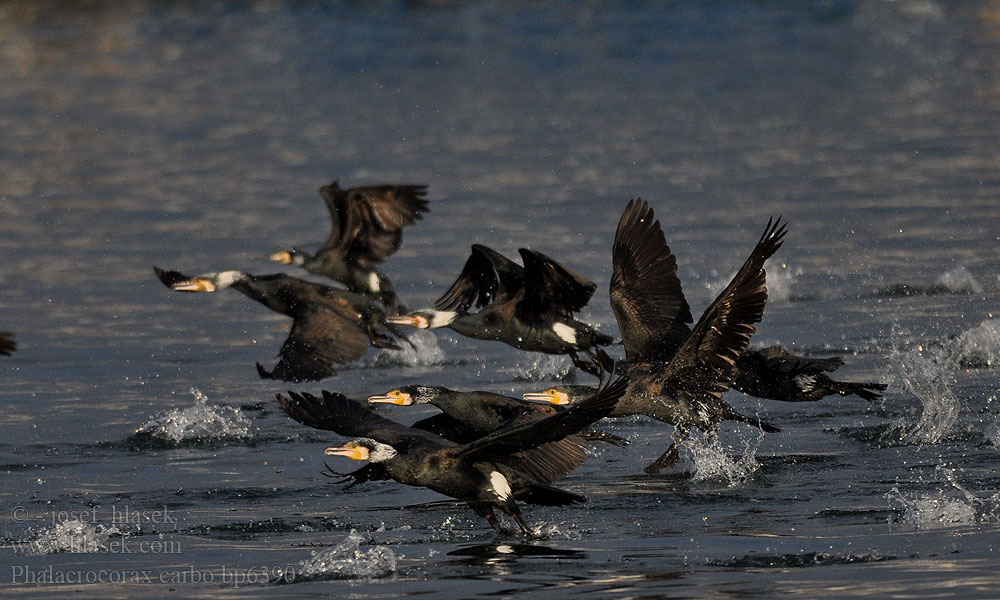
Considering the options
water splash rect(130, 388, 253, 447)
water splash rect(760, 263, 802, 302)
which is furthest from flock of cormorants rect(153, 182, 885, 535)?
water splash rect(760, 263, 802, 302)

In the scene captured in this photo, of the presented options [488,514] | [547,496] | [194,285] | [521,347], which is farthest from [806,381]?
[194,285]

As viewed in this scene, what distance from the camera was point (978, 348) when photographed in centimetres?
1285

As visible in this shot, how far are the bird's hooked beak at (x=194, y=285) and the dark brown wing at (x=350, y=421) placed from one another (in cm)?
425

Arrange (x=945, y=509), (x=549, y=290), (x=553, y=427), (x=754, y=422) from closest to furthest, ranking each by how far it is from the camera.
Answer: (x=553, y=427), (x=945, y=509), (x=754, y=422), (x=549, y=290)

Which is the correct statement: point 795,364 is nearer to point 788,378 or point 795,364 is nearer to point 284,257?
point 788,378

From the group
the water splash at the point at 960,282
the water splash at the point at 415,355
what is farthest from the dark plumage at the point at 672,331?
the water splash at the point at 960,282

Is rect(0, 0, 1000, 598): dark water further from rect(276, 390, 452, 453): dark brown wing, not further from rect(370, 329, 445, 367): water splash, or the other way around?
rect(276, 390, 452, 453): dark brown wing

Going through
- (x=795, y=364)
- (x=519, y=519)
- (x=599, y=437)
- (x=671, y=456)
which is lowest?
(x=671, y=456)

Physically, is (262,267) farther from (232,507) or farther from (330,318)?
(232,507)

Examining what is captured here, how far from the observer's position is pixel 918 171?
72.6ft

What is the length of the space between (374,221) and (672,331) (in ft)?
12.5

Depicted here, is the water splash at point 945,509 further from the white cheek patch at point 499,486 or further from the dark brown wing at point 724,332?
the white cheek patch at point 499,486

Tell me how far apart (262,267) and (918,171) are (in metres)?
8.70

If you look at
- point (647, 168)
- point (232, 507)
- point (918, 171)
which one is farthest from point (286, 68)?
point (232, 507)
